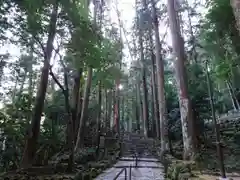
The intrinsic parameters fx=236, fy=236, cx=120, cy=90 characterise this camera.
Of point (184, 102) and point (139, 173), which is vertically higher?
point (184, 102)

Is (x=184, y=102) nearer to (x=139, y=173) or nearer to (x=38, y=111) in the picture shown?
(x=139, y=173)

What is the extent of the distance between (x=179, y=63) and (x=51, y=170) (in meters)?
5.64

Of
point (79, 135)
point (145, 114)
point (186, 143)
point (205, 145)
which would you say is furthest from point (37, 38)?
point (145, 114)

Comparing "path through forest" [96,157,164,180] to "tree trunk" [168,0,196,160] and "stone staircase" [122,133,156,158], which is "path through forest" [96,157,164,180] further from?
"stone staircase" [122,133,156,158]

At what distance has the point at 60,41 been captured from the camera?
24.8 feet

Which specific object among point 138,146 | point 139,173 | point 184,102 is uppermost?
point 184,102

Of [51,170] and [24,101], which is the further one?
[24,101]

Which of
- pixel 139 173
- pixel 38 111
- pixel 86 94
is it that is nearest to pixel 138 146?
pixel 86 94

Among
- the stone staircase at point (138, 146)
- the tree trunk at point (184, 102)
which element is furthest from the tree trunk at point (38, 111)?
the stone staircase at point (138, 146)

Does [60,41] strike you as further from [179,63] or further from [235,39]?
[235,39]

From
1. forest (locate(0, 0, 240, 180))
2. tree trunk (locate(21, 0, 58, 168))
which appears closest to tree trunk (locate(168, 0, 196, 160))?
forest (locate(0, 0, 240, 180))

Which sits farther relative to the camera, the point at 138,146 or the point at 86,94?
the point at 138,146

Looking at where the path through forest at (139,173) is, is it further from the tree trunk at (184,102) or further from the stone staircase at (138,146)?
the stone staircase at (138,146)

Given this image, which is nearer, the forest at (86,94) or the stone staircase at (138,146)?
the forest at (86,94)
